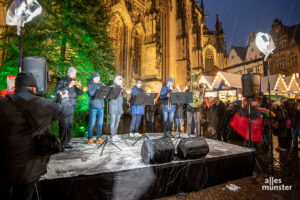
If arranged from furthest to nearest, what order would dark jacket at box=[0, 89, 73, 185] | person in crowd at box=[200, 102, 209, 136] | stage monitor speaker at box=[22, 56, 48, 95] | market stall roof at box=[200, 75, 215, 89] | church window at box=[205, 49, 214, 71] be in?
church window at box=[205, 49, 214, 71] < market stall roof at box=[200, 75, 215, 89] < person in crowd at box=[200, 102, 209, 136] < stage monitor speaker at box=[22, 56, 48, 95] < dark jacket at box=[0, 89, 73, 185]

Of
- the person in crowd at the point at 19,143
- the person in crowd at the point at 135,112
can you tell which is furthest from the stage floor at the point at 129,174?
the person in crowd at the point at 135,112

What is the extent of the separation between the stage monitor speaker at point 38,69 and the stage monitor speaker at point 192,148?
3.44m

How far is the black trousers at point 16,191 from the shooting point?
1497mm

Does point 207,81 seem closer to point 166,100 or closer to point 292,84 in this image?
point 292,84

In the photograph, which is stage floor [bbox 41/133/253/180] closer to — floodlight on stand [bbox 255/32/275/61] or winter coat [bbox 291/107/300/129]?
floodlight on stand [bbox 255/32/275/61]

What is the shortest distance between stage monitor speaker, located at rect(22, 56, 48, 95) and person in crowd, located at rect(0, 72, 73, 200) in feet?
6.29

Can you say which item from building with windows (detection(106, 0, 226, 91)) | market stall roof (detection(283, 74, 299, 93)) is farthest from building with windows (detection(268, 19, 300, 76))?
building with windows (detection(106, 0, 226, 91))

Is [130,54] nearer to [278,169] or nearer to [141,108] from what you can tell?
[141,108]

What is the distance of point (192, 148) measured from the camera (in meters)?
3.23

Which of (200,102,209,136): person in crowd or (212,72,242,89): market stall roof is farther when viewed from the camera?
(212,72,242,89): market stall roof

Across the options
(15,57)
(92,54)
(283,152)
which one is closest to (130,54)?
(92,54)

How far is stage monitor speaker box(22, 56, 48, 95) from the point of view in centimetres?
337

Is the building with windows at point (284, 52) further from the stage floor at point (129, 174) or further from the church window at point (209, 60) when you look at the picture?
the stage floor at point (129, 174)

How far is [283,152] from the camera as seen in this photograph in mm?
5855
